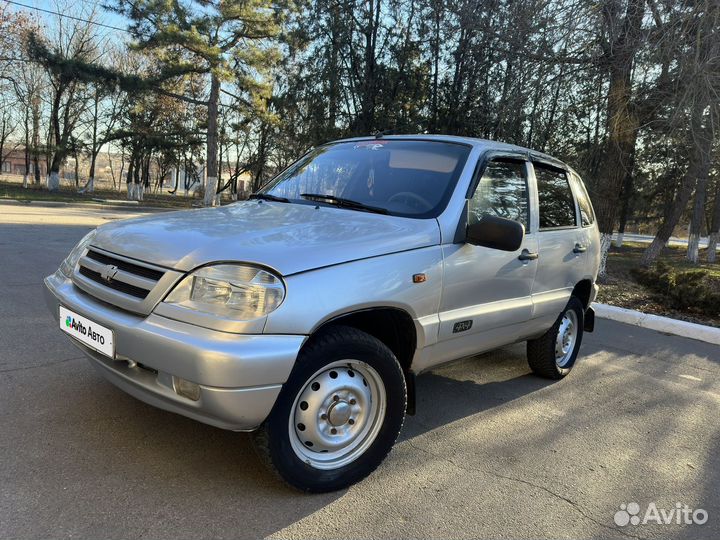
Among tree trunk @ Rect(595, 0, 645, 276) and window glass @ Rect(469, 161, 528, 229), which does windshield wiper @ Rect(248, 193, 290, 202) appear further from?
tree trunk @ Rect(595, 0, 645, 276)

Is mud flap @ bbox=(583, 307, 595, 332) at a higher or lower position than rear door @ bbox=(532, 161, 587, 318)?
lower

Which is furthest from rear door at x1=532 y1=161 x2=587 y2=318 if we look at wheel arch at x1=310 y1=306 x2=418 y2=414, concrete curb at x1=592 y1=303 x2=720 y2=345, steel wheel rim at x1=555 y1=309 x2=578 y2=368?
concrete curb at x1=592 y1=303 x2=720 y2=345

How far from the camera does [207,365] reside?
2197 millimetres

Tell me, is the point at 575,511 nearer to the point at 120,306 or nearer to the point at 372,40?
the point at 120,306

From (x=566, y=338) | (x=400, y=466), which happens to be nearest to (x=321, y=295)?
(x=400, y=466)

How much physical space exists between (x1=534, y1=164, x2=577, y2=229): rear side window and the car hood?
60.0 inches

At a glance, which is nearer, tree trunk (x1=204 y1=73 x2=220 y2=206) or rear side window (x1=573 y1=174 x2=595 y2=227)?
rear side window (x1=573 y1=174 x2=595 y2=227)

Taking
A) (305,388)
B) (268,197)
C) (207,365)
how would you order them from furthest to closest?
(268,197) → (305,388) → (207,365)

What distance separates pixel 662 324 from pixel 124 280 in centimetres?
703

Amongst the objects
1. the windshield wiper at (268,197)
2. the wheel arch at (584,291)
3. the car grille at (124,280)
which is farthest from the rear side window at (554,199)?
the car grille at (124,280)

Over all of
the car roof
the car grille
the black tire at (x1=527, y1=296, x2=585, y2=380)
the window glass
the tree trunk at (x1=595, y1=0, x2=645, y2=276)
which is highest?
the tree trunk at (x1=595, y1=0, x2=645, y2=276)

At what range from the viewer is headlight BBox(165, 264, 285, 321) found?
7.59 feet

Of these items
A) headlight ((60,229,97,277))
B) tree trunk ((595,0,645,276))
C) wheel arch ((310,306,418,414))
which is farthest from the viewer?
tree trunk ((595,0,645,276))

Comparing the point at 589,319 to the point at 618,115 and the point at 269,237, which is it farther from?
the point at 618,115
